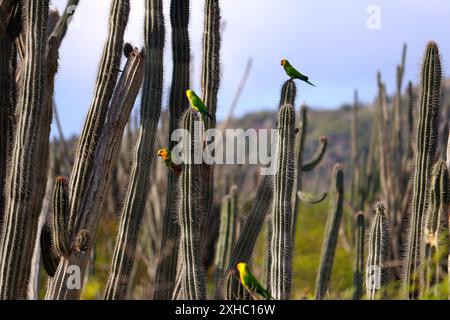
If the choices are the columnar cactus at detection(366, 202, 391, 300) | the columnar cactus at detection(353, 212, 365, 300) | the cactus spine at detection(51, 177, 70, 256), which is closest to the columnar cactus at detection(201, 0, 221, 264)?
the cactus spine at detection(51, 177, 70, 256)

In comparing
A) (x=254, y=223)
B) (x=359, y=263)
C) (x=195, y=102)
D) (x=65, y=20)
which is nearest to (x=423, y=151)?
(x=254, y=223)

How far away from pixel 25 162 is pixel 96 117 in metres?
0.55

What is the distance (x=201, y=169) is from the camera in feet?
21.4

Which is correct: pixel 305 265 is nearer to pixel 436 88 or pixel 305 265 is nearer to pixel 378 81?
pixel 378 81

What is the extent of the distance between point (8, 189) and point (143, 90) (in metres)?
1.13

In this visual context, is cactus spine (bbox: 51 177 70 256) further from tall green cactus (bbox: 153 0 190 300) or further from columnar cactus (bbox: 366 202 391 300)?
columnar cactus (bbox: 366 202 391 300)

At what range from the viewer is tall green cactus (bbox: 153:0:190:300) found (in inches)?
269

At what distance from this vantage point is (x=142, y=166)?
21.3 feet

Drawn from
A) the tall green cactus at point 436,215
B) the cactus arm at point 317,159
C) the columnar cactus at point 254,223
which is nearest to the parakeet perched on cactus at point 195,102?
the columnar cactus at point 254,223

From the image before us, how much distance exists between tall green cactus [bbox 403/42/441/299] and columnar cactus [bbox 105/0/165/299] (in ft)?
5.76

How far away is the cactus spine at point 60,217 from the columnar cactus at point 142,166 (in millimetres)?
428

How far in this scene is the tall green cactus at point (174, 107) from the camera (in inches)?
269
